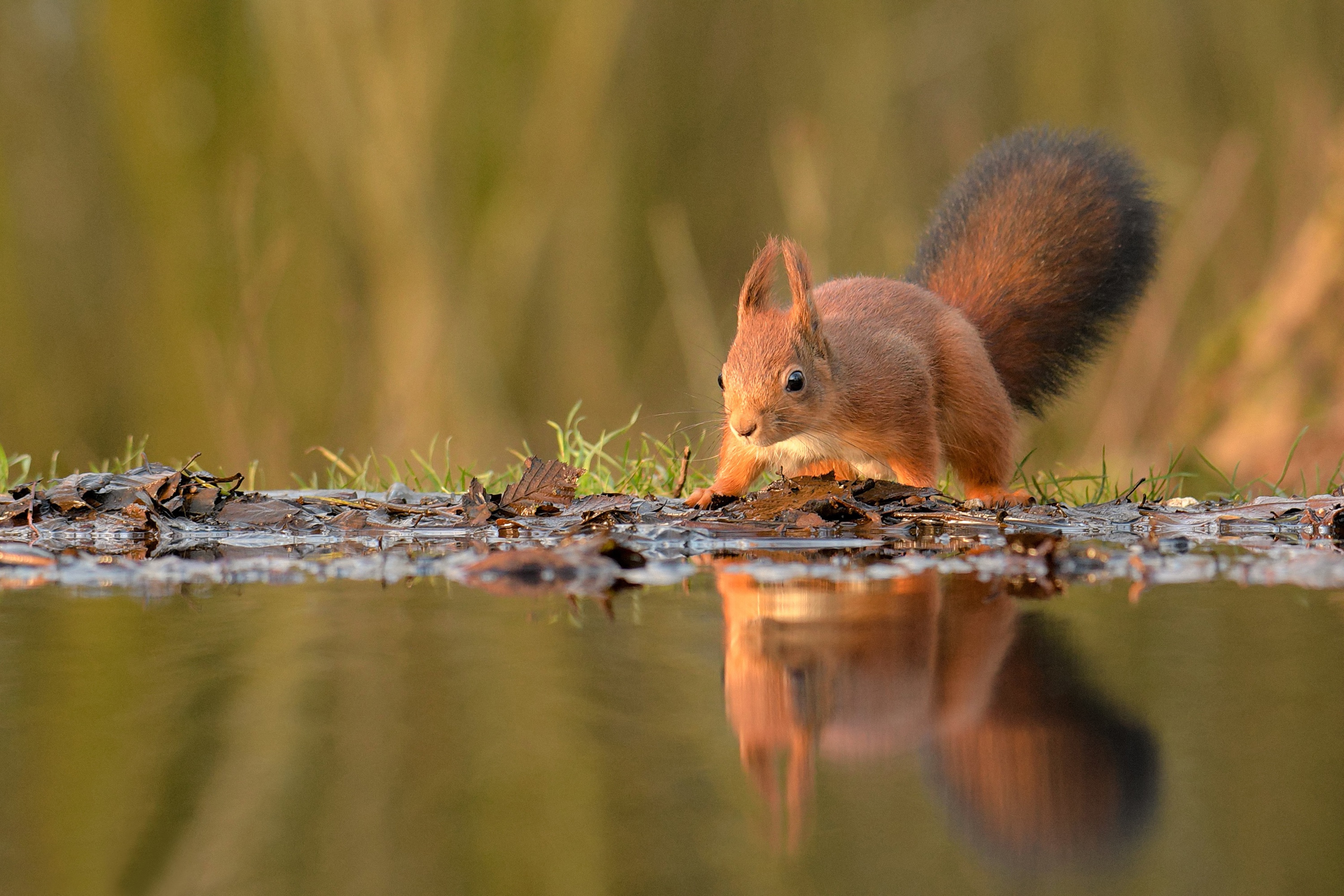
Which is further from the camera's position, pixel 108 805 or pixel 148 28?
pixel 148 28

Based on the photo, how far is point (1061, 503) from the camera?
3773 millimetres

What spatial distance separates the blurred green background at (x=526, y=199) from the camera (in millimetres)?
5812

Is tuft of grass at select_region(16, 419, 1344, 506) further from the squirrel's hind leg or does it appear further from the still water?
the still water

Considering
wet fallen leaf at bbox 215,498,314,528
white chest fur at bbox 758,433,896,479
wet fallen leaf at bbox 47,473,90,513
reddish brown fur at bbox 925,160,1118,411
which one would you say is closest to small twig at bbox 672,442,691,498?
white chest fur at bbox 758,433,896,479

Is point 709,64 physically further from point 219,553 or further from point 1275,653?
point 1275,653

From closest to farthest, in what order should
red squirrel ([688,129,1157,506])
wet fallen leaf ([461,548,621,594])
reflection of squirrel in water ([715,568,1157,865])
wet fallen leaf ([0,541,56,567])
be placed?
1. reflection of squirrel in water ([715,568,1157,865])
2. wet fallen leaf ([461,548,621,594])
3. wet fallen leaf ([0,541,56,567])
4. red squirrel ([688,129,1157,506])

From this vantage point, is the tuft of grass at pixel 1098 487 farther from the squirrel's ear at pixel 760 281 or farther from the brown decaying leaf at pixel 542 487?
the brown decaying leaf at pixel 542 487

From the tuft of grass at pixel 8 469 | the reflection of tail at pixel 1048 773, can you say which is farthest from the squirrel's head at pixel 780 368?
the tuft of grass at pixel 8 469

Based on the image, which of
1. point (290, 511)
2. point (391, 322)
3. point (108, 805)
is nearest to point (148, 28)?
point (391, 322)

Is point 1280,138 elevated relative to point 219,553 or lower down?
elevated

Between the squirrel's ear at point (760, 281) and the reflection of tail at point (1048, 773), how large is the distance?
7.16ft

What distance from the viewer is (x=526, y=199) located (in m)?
6.32

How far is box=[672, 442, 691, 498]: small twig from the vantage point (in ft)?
12.9

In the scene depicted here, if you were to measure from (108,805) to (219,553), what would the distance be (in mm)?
1674
